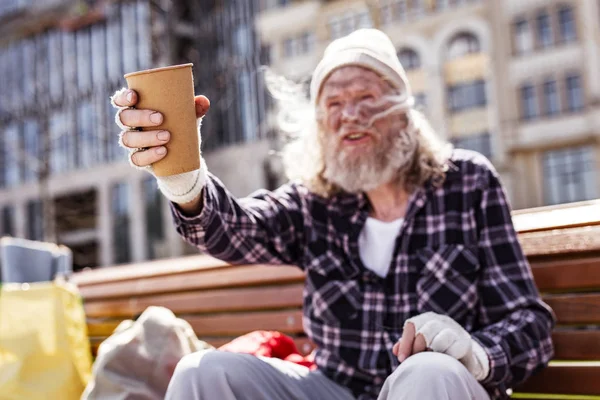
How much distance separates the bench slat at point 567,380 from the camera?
7.36 ft

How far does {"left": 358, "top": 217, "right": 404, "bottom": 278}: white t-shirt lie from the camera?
2.30 metres

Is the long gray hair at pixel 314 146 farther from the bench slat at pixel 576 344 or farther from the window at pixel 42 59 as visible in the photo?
the window at pixel 42 59

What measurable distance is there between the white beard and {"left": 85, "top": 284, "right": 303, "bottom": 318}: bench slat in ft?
2.55

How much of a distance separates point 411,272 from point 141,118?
982 millimetres

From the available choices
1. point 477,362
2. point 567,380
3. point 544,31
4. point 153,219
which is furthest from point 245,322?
point 153,219

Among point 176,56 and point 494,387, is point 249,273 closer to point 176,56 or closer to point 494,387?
point 494,387

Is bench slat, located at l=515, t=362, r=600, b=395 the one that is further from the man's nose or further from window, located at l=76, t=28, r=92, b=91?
window, located at l=76, t=28, r=92, b=91

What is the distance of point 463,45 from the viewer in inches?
923

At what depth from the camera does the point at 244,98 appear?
2694 cm

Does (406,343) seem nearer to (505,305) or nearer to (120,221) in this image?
(505,305)

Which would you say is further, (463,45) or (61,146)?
(61,146)

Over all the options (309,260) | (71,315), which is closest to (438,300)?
(309,260)

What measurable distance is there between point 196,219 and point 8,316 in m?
1.43

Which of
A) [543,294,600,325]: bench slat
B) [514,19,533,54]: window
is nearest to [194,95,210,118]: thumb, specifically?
[543,294,600,325]: bench slat
